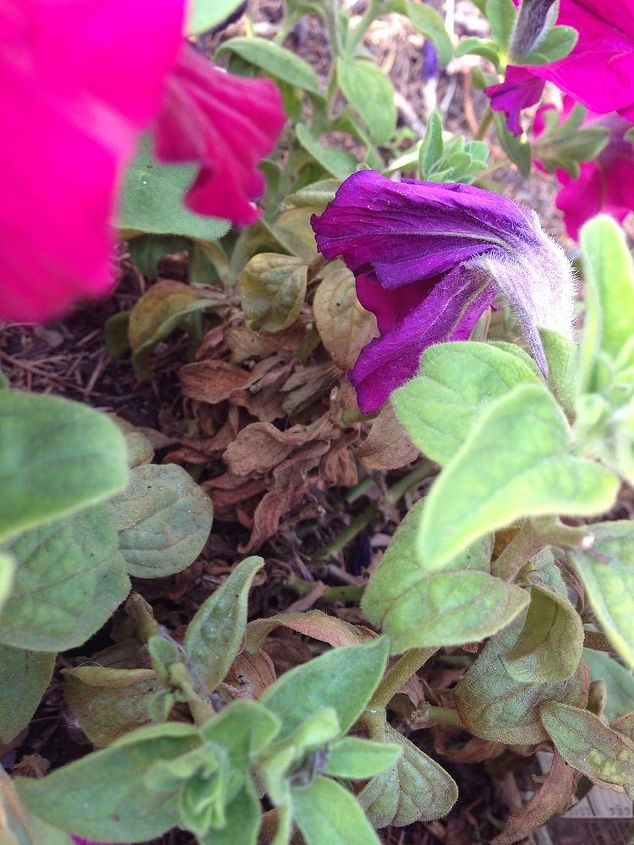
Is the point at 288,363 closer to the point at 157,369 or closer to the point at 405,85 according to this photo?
the point at 157,369

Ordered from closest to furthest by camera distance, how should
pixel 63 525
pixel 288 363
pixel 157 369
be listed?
pixel 63 525
pixel 288 363
pixel 157 369

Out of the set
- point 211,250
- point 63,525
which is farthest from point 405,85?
point 63,525

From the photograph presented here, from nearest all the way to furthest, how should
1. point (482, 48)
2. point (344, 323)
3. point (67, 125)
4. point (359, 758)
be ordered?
point (67, 125), point (359, 758), point (344, 323), point (482, 48)

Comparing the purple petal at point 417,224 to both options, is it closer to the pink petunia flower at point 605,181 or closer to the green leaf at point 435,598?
the green leaf at point 435,598

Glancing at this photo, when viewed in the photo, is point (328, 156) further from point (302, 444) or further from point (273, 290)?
point (302, 444)

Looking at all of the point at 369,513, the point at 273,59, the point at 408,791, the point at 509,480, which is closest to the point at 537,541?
the point at 509,480

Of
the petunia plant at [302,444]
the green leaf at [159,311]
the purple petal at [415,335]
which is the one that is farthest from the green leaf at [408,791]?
the green leaf at [159,311]
